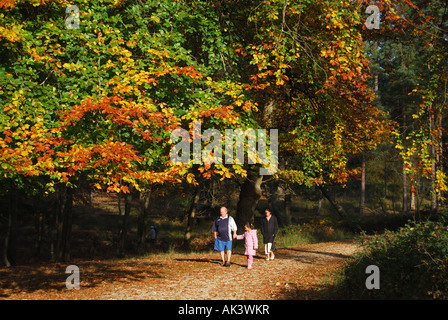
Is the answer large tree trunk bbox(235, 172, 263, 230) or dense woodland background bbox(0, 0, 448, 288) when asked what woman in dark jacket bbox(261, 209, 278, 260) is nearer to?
large tree trunk bbox(235, 172, 263, 230)

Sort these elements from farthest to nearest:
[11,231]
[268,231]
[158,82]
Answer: [11,231] < [268,231] < [158,82]

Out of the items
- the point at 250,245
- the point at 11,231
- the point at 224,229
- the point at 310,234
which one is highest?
the point at 224,229

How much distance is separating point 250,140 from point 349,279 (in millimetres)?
3804

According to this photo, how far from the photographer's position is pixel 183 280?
1072 cm

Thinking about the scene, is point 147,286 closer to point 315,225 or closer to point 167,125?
point 167,125

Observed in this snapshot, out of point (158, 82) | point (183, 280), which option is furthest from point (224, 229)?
point (158, 82)

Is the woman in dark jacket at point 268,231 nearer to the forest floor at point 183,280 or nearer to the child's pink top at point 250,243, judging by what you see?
A: the forest floor at point 183,280

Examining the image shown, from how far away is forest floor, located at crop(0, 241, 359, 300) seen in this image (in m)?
9.12

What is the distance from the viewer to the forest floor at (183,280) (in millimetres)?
9125

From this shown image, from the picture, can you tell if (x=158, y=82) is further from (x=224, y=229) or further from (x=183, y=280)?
A: (x=183, y=280)

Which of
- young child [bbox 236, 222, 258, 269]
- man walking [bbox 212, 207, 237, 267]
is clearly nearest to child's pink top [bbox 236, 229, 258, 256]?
young child [bbox 236, 222, 258, 269]

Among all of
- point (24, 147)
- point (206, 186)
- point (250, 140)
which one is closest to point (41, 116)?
point (24, 147)

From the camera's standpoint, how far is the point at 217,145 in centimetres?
916

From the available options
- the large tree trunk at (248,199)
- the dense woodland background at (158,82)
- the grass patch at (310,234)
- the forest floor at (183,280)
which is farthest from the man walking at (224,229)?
the grass patch at (310,234)
